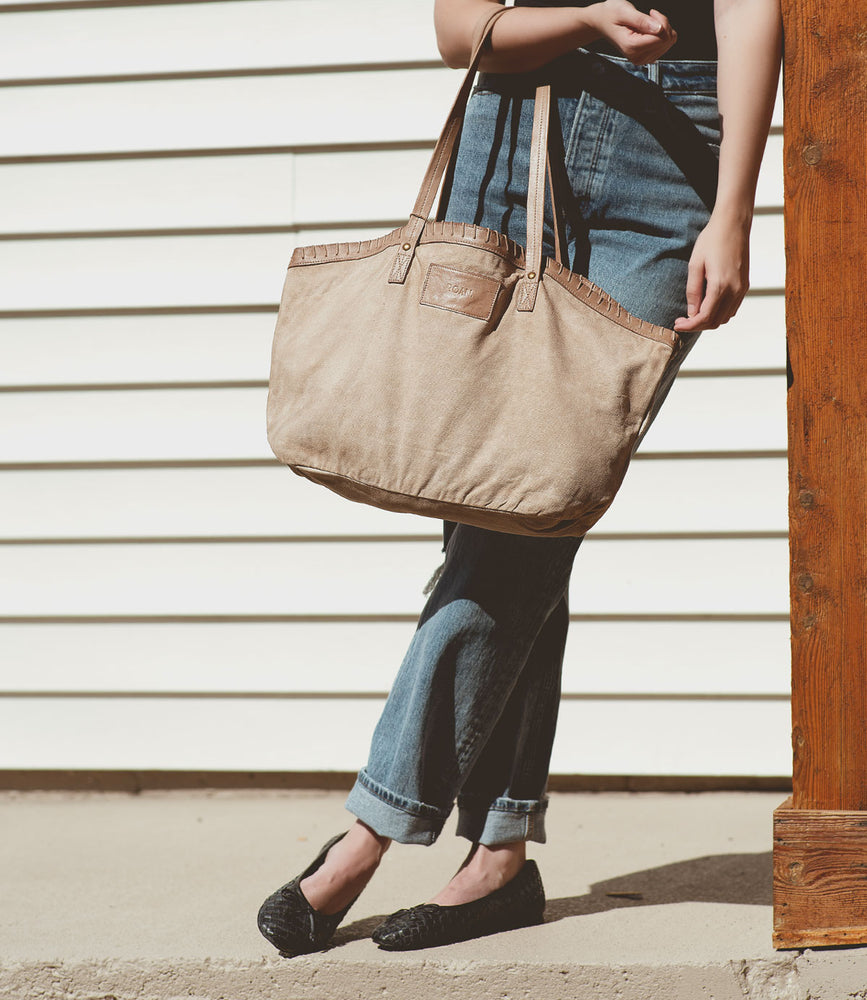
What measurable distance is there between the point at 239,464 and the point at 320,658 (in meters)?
0.53

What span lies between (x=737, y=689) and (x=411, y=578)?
84cm

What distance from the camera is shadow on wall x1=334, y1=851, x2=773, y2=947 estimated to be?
5.90 feet

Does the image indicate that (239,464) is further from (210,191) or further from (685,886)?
(685,886)

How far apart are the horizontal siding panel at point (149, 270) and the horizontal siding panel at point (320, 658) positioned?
824 mm

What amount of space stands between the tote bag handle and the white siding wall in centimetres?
117

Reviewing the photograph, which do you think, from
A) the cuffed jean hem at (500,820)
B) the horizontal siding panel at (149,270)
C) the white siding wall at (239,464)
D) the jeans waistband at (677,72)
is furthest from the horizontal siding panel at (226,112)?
the cuffed jean hem at (500,820)

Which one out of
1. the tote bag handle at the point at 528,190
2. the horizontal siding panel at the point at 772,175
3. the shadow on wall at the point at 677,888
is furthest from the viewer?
the horizontal siding panel at the point at 772,175

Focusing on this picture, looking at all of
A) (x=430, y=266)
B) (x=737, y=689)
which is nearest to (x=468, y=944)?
(x=430, y=266)

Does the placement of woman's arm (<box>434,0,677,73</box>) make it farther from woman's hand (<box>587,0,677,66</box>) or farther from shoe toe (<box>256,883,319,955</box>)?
shoe toe (<box>256,883,319,955</box>)

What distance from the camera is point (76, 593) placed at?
8.76 feet

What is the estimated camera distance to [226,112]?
2566mm

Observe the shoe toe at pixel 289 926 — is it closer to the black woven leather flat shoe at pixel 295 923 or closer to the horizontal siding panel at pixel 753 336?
the black woven leather flat shoe at pixel 295 923

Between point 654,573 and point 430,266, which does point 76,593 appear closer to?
point 654,573

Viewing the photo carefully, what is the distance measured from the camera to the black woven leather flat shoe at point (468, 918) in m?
1.58
